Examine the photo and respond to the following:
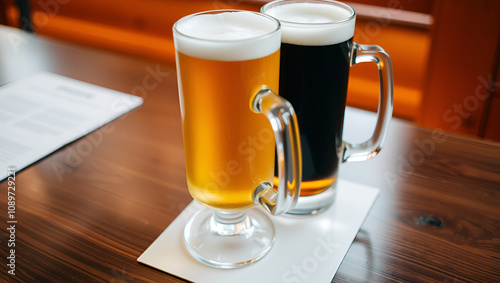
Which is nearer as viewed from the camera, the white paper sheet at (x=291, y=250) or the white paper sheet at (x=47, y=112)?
the white paper sheet at (x=291, y=250)

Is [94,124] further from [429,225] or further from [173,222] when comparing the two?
[429,225]

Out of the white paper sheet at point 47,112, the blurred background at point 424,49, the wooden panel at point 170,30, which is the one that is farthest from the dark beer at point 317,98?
the wooden panel at point 170,30

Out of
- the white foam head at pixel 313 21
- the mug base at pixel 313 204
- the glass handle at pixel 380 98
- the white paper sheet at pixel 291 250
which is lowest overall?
the white paper sheet at pixel 291 250

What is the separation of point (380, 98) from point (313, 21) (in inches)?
5.4

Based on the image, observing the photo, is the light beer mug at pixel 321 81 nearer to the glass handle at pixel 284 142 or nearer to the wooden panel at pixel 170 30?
the glass handle at pixel 284 142

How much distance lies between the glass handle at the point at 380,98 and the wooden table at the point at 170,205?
0.08 meters

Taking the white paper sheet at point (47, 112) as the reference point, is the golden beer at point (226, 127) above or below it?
above

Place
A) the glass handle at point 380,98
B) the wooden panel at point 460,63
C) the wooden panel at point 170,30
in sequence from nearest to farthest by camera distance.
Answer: the glass handle at point 380,98 → the wooden panel at point 460,63 → the wooden panel at point 170,30

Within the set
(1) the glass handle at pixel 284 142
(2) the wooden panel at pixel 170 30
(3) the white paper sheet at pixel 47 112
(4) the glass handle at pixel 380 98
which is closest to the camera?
(1) the glass handle at pixel 284 142

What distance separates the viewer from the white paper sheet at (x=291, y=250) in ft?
1.72

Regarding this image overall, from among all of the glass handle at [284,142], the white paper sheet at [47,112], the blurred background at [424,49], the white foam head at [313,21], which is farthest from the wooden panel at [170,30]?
the glass handle at [284,142]

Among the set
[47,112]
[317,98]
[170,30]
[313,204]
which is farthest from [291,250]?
[170,30]

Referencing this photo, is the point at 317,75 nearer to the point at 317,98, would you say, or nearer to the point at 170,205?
the point at 317,98

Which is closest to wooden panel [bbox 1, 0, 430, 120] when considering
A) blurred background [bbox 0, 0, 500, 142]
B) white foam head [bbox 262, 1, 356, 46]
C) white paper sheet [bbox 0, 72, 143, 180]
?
blurred background [bbox 0, 0, 500, 142]
